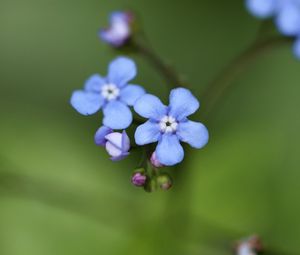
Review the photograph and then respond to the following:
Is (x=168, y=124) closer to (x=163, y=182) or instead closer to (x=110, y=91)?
(x=163, y=182)

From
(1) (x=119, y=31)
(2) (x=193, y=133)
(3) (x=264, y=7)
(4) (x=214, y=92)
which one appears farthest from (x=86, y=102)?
(3) (x=264, y=7)

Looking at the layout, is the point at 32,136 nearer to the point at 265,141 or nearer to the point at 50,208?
the point at 50,208

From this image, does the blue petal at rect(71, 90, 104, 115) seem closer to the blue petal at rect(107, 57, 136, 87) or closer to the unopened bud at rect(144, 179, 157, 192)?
the blue petal at rect(107, 57, 136, 87)

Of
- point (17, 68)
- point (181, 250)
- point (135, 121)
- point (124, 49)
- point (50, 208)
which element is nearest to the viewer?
point (135, 121)

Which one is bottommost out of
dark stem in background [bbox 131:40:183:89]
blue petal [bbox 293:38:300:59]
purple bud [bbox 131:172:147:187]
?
purple bud [bbox 131:172:147:187]

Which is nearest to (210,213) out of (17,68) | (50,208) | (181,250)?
(181,250)

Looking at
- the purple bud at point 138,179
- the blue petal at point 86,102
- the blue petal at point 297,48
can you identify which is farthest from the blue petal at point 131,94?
the blue petal at point 297,48

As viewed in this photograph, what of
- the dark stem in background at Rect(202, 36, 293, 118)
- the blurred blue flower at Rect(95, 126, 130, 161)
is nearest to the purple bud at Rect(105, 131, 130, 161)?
the blurred blue flower at Rect(95, 126, 130, 161)
